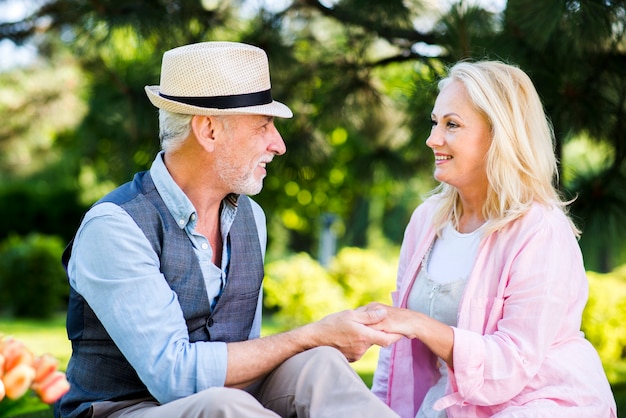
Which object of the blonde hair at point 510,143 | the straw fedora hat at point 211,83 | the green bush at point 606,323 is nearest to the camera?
the straw fedora hat at point 211,83

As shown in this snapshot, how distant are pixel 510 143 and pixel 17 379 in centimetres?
175

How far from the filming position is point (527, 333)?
258 centimetres

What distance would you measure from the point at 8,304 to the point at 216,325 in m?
8.73

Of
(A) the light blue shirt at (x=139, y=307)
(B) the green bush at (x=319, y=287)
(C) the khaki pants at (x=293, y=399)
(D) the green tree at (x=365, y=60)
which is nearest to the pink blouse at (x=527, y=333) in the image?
(C) the khaki pants at (x=293, y=399)

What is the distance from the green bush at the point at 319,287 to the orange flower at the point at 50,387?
5.55 meters

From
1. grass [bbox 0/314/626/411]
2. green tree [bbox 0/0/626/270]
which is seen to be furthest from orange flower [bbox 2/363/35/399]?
grass [bbox 0/314/626/411]

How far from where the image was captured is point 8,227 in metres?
14.0

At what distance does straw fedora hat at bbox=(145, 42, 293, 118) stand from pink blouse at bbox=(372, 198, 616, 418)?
85cm

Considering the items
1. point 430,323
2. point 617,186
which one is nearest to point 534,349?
point 430,323

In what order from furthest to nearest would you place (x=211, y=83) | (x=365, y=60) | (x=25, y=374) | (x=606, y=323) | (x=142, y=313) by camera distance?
(x=606, y=323)
(x=365, y=60)
(x=211, y=83)
(x=142, y=313)
(x=25, y=374)

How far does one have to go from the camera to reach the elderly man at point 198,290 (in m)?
2.32

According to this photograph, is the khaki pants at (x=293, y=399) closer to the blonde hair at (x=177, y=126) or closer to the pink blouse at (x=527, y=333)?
the pink blouse at (x=527, y=333)

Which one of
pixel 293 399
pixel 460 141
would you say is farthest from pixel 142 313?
pixel 460 141

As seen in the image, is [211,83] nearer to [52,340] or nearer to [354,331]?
[354,331]
